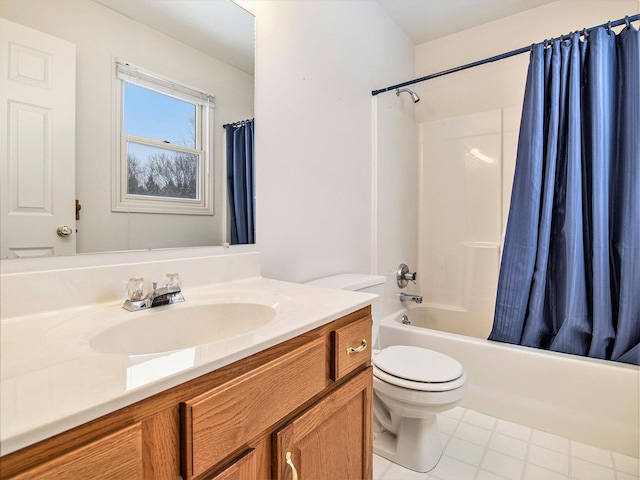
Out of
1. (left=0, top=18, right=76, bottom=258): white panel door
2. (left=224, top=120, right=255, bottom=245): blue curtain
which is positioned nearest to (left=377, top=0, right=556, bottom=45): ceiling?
(left=224, top=120, right=255, bottom=245): blue curtain

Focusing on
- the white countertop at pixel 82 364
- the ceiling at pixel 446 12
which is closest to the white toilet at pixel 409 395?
the white countertop at pixel 82 364

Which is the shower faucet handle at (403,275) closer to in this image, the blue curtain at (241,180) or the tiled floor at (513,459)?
the tiled floor at (513,459)

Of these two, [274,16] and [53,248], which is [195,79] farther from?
[53,248]

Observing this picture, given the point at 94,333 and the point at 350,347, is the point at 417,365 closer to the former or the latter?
the point at 350,347

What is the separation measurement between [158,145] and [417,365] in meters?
1.27

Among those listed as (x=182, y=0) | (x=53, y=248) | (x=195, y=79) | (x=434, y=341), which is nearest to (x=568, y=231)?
(x=434, y=341)

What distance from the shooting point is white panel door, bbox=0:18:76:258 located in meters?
0.73

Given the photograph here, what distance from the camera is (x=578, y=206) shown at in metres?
1.56

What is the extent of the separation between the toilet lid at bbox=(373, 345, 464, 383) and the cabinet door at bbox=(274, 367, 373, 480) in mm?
430

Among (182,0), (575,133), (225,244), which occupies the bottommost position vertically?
(225,244)

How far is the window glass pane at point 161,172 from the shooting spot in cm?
94

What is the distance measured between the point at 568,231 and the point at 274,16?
1.63m

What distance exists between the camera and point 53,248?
803 millimetres

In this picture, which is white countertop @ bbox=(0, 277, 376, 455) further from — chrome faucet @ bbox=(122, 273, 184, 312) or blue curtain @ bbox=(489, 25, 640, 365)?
blue curtain @ bbox=(489, 25, 640, 365)
